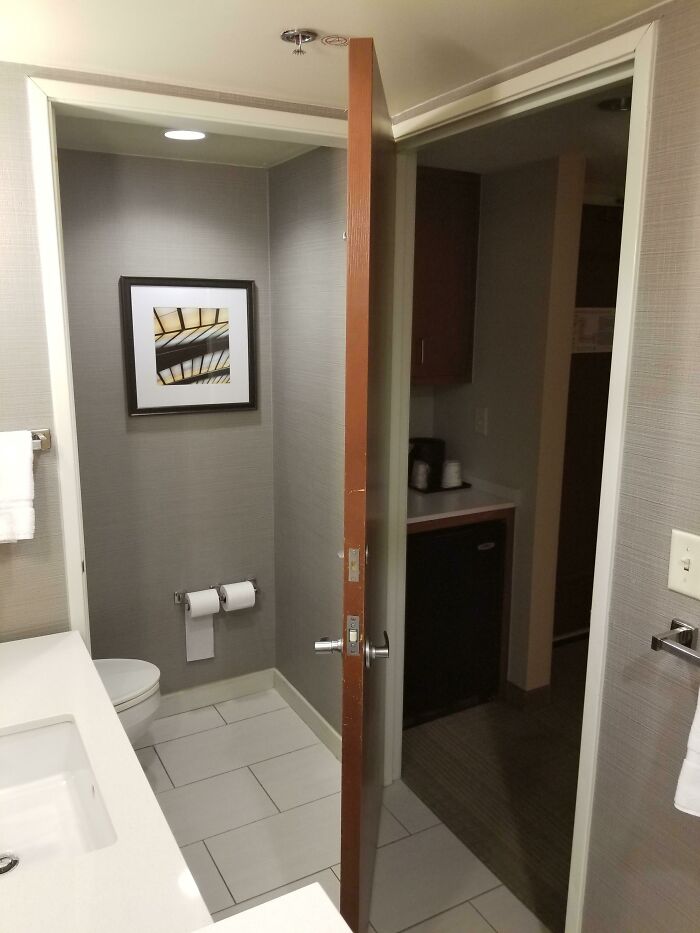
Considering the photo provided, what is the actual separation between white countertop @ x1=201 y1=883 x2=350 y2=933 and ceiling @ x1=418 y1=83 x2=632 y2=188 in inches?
76.7

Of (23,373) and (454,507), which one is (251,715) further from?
(23,373)

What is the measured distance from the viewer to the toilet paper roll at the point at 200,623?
118 inches

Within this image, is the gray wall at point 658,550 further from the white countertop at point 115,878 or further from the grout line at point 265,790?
the grout line at point 265,790

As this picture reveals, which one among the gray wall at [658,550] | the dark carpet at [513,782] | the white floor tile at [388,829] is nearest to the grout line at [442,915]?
the dark carpet at [513,782]

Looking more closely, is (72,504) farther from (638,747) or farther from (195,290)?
(638,747)

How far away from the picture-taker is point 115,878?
111 cm

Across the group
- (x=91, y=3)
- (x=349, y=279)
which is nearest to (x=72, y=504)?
(x=349, y=279)

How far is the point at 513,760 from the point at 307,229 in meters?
2.17

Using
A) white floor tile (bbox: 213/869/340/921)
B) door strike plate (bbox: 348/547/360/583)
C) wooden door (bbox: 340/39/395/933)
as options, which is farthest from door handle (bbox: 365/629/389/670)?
white floor tile (bbox: 213/869/340/921)

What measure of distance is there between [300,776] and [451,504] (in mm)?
1215

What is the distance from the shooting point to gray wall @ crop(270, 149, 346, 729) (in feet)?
8.28

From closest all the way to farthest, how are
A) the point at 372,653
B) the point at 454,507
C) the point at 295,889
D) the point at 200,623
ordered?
1. the point at 372,653
2. the point at 295,889
3. the point at 454,507
4. the point at 200,623

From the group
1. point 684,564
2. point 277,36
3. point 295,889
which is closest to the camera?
point 684,564

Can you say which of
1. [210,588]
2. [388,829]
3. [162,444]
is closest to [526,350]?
[162,444]
